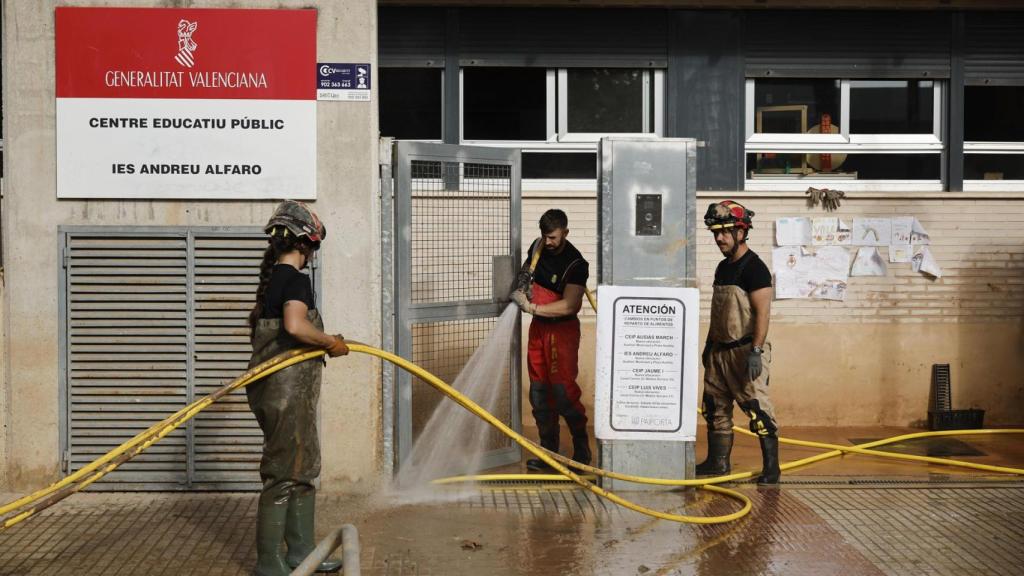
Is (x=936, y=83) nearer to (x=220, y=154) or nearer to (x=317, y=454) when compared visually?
(x=220, y=154)

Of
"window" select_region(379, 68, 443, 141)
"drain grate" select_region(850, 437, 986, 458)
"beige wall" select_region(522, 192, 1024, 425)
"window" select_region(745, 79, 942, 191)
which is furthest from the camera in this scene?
"window" select_region(745, 79, 942, 191)

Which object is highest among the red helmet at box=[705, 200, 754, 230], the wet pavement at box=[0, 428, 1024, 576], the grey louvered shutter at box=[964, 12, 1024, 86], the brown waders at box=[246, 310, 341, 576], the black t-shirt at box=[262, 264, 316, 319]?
the grey louvered shutter at box=[964, 12, 1024, 86]

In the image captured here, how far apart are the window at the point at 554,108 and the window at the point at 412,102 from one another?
262 mm

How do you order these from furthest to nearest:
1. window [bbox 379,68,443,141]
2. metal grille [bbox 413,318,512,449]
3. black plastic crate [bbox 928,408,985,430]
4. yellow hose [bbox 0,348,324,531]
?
window [bbox 379,68,443,141] → black plastic crate [bbox 928,408,985,430] → metal grille [bbox 413,318,512,449] → yellow hose [bbox 0,348,324,531]

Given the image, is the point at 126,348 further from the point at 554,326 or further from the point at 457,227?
the point at 554,326

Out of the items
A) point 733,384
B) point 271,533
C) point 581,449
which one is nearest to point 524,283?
point 581,449

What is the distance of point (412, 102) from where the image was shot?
36.4 ft

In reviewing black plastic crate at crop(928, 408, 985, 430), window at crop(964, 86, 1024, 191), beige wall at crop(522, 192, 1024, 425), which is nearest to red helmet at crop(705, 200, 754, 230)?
beige wall at crop(522, 192, 1024, 425)

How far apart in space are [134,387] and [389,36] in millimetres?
4433

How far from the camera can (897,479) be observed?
28.2 feet

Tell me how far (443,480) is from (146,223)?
8.65 ft

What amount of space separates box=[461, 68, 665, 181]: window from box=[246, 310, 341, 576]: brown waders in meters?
5.22

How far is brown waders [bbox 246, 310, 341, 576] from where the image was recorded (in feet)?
20.1

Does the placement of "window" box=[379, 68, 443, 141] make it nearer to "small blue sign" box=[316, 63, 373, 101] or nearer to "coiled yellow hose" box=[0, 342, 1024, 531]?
"small blue sign" box=[316, 63, 373, 101]
